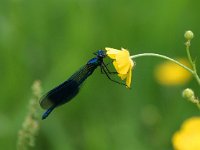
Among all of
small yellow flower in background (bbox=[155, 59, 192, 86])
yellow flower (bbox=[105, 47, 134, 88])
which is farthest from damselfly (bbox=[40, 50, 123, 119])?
small yellow flower in background (bbox=[155, 59, 192, 86])

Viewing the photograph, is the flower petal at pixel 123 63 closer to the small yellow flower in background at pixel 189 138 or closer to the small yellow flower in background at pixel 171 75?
the small yellow flower in background at pixel 189 138

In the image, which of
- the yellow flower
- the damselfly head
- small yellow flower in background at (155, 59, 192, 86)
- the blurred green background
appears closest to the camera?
the yellow flower

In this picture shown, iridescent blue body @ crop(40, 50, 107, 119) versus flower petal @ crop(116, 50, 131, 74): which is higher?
iridescent blue body @ crop(40, 50, 107, 119)

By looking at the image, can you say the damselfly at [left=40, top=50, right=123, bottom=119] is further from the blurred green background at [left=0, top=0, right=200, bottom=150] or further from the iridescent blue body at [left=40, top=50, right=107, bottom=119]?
the blurred green background at [left=0, top=0, right=200, bottom=150]

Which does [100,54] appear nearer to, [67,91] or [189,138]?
[67,91]

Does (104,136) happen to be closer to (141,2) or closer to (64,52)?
(64,52)

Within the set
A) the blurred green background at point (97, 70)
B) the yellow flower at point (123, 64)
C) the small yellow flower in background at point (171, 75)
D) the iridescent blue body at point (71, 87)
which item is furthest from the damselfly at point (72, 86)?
the small yellow flower in background at point (171, 75)
